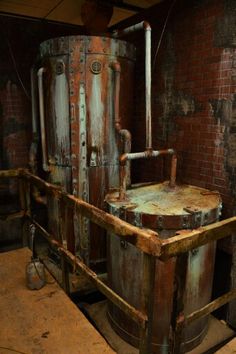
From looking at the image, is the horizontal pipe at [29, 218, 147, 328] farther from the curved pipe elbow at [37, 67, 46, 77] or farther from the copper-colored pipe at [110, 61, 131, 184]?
the curved pipe elbow at [37, 67, 46, 77]

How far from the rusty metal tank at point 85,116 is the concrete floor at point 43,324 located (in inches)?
50.5

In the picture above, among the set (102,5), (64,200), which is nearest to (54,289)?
(64,200)

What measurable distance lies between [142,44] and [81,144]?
1952 millimetres

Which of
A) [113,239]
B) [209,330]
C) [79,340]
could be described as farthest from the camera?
[209,330]

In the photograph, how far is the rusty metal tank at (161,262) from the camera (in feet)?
9.04

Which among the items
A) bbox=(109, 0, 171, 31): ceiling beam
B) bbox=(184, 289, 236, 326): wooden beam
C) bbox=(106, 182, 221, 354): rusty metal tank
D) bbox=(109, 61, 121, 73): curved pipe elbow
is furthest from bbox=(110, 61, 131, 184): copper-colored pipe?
bbox=(184, 289, 236, 326): wooden beam

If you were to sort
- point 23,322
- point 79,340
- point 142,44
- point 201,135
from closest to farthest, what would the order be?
point 79,340 → point 23,322 → point 201,135 → point 142,44

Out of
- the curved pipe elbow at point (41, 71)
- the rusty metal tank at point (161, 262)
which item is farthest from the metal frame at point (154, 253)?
the curved pipe elbow at point (41, 71)

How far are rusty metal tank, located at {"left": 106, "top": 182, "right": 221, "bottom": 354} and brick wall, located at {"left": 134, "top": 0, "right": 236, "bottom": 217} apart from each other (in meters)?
0.50

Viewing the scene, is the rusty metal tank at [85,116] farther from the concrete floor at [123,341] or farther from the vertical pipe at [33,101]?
the concrete floor at [123,341]

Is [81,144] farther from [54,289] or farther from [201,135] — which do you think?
[54,289]

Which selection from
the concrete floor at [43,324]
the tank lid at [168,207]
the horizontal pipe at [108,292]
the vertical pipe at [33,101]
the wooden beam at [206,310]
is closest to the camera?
the horizontal pipe at [108,292]

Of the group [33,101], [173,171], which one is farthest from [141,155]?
[33,101]

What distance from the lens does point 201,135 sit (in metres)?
3.73
